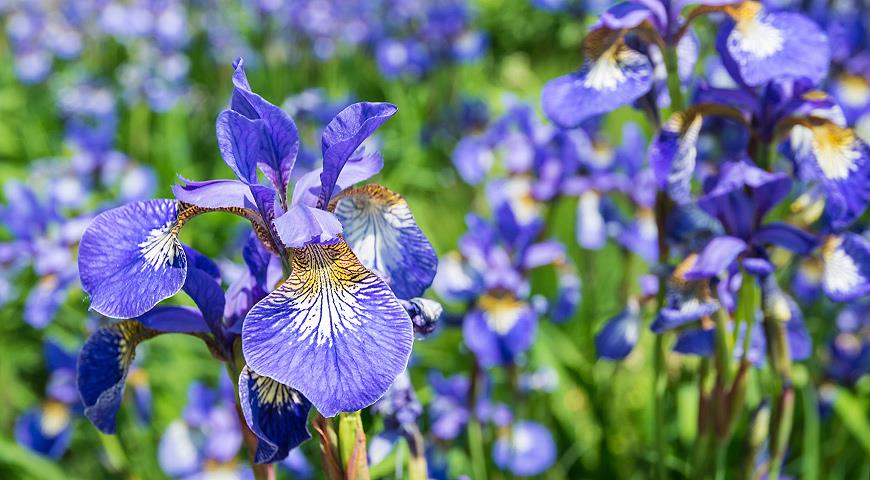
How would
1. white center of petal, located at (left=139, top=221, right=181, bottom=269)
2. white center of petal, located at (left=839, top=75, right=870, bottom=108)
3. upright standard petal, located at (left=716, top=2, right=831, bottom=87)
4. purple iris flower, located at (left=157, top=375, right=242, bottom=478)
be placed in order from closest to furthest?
white center of petal, located at (left=139, top=221, right=181, bottom=269) → upright standard petal, located at (left=716, top=2, right=831, bottom=87) → purple iris flower, located at (left=157, top=375, right=242, bottom=478) → white center of petal, located at (left=839, top=75, right=870, bottom=108)

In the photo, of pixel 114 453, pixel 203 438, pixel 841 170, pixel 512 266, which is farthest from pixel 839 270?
pixel 114 453

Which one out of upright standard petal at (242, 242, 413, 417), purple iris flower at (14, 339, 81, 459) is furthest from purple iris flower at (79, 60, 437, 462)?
purple iris flower at (14, 339, 81, 459)

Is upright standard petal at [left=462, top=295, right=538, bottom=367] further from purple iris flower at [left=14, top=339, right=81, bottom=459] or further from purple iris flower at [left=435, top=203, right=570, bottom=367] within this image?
purple iris flower at [left=14, top=339, right=81, bottom=459]

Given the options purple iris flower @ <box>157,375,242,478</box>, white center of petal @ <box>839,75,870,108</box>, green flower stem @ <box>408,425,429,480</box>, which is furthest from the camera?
white center of petal @ <box>839,75,870,108</box>

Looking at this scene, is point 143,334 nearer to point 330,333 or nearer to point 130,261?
point 130,261

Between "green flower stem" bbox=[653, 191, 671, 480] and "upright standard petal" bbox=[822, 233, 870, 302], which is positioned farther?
"green flower stem" bbox=[653, 191, 671, 480]

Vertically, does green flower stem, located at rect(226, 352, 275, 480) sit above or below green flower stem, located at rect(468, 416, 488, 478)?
above

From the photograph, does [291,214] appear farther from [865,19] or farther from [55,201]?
[865,19]

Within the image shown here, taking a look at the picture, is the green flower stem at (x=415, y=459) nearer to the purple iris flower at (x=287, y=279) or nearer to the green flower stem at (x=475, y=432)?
the purple iris flower at (x=287, y=279)
